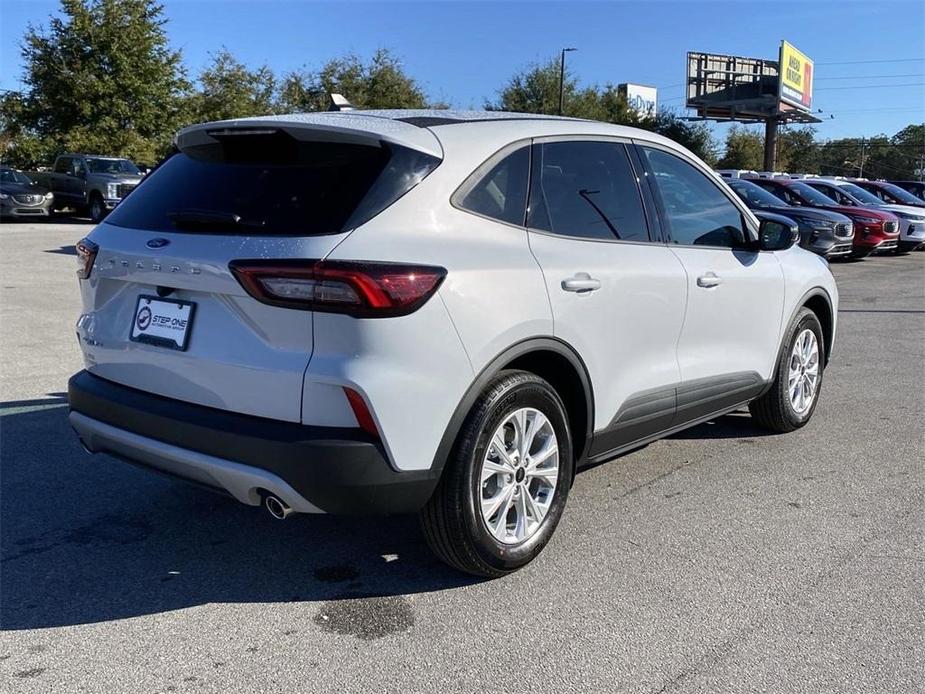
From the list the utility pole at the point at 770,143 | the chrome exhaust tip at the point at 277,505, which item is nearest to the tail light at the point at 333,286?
the chrome exhaust tip at the point at 277,505

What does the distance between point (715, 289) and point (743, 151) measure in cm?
7330

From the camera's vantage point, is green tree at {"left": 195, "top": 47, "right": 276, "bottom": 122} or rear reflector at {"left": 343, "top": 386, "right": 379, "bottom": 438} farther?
green tree at {"left": 195, "top": 47, "right": 276, "bottom": 122}

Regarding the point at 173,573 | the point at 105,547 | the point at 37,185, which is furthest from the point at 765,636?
the point at 37,185

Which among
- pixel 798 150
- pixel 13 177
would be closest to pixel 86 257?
pixel 13 177

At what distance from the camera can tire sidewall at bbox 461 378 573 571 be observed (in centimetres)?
331

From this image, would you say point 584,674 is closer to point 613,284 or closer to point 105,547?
point 613,284

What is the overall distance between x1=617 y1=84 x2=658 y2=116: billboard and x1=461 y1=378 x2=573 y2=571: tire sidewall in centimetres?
6153

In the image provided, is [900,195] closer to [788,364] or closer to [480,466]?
[788,364]

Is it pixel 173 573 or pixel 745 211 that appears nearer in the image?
Result: pixel 173 573

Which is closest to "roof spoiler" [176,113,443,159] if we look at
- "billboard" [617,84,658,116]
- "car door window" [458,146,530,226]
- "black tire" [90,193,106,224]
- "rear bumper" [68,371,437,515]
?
"car door window" [458,146,530,226]

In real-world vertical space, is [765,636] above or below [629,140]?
below

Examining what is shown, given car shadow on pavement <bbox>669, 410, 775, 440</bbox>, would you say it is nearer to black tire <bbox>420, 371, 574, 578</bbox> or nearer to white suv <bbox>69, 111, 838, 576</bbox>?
white suv <bbox>69, 111, 838, 576</bbox>

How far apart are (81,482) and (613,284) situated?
2811 mm

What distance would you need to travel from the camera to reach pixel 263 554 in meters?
3.78
